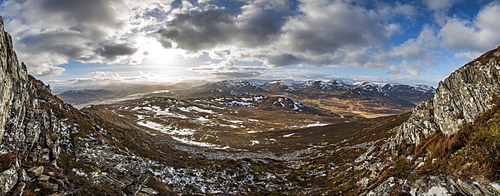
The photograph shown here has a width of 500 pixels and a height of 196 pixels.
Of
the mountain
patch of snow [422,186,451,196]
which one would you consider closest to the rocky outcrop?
the mountain

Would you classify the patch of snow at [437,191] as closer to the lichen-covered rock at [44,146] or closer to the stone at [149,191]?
the stone at [149,191]

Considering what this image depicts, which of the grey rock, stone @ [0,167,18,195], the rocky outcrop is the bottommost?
the grey rock

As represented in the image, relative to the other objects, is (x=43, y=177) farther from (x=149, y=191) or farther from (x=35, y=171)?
(x=149, y=191)

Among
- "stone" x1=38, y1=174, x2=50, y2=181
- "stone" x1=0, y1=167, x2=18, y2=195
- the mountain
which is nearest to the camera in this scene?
"stone" x1=0, y1=167, x2=18, y2=195

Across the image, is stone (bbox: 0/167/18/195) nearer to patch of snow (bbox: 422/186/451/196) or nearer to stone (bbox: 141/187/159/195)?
stone (bbox: 141/187/159/195)

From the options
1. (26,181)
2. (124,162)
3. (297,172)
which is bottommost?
(297,172)

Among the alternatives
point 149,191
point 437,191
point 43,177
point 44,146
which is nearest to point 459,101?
point 437,191

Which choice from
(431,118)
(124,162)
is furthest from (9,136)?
(431,118)

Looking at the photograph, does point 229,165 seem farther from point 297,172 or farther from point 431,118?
point 431,118

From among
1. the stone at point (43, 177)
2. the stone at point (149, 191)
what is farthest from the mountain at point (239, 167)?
the stone at point (149, 191)
